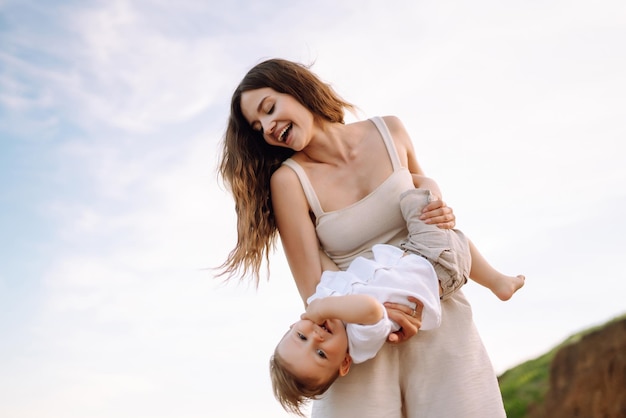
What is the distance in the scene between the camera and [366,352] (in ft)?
8.79

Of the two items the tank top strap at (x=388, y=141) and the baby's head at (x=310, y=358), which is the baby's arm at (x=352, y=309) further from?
the tank top strap at (x=388, y=141)

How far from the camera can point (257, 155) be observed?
11.4 feet

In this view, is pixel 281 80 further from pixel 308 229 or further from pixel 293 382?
pixel 293 382

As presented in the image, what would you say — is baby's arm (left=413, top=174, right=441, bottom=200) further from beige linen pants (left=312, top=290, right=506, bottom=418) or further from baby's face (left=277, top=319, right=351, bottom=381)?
baby's face (left=277, top=319, right=351, bottom=381)

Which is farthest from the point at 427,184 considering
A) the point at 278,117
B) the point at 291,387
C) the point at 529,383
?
the point at 529,383

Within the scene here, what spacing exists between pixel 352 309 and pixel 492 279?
102 cm

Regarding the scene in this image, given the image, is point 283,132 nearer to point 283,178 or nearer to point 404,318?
point 283,178

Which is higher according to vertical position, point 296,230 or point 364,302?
point 296,230

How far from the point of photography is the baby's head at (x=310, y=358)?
106 inches

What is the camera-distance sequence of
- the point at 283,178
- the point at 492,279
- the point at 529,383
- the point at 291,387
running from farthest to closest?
1. the point at 529,383
2. the point at 492,279
3. the point at 283,178
4. the point at 291,387

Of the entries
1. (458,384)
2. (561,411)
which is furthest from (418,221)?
(561,411)

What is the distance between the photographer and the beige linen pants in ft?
9.13

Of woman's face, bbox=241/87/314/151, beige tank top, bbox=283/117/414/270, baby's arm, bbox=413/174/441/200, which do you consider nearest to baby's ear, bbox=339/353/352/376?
beige tank top, bbox=283/117/414/270

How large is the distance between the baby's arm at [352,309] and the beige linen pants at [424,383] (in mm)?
A: 331
